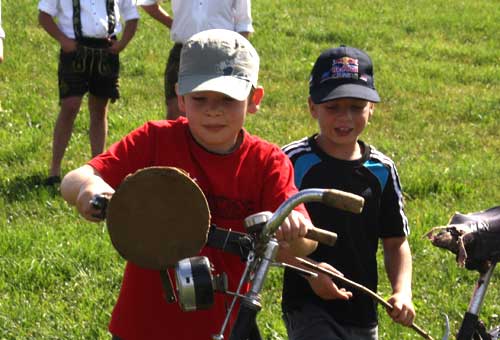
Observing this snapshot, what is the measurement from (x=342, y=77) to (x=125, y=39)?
4.61m

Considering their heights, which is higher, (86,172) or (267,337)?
(86,172)

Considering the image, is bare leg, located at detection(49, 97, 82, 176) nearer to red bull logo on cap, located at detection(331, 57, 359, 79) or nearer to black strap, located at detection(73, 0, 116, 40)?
black strap, located at detection(73, 0, 116, 40)

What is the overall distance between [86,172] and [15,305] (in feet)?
8.32

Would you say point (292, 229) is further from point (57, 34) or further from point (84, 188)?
point (57, 34)

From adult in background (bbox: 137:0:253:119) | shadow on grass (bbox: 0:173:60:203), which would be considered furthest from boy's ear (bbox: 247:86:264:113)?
adult in background (bbox: 137:0:253:119)

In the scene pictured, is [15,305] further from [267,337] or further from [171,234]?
[171,234]

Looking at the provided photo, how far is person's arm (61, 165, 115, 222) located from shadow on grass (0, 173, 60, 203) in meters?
4.32

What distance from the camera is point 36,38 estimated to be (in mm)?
12312

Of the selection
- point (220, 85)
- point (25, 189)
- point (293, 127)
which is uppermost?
point (220, 85)

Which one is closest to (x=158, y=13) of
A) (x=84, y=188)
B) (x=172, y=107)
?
(x=172, y=107)

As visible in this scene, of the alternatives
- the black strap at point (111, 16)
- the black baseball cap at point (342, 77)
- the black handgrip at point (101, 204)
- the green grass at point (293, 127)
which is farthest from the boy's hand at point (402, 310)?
the black strap at point (111, 16)

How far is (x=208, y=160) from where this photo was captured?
3.14 meters

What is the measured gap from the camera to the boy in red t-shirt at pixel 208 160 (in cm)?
298

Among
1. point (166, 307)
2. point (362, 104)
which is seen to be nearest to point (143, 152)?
point (166, 307)
